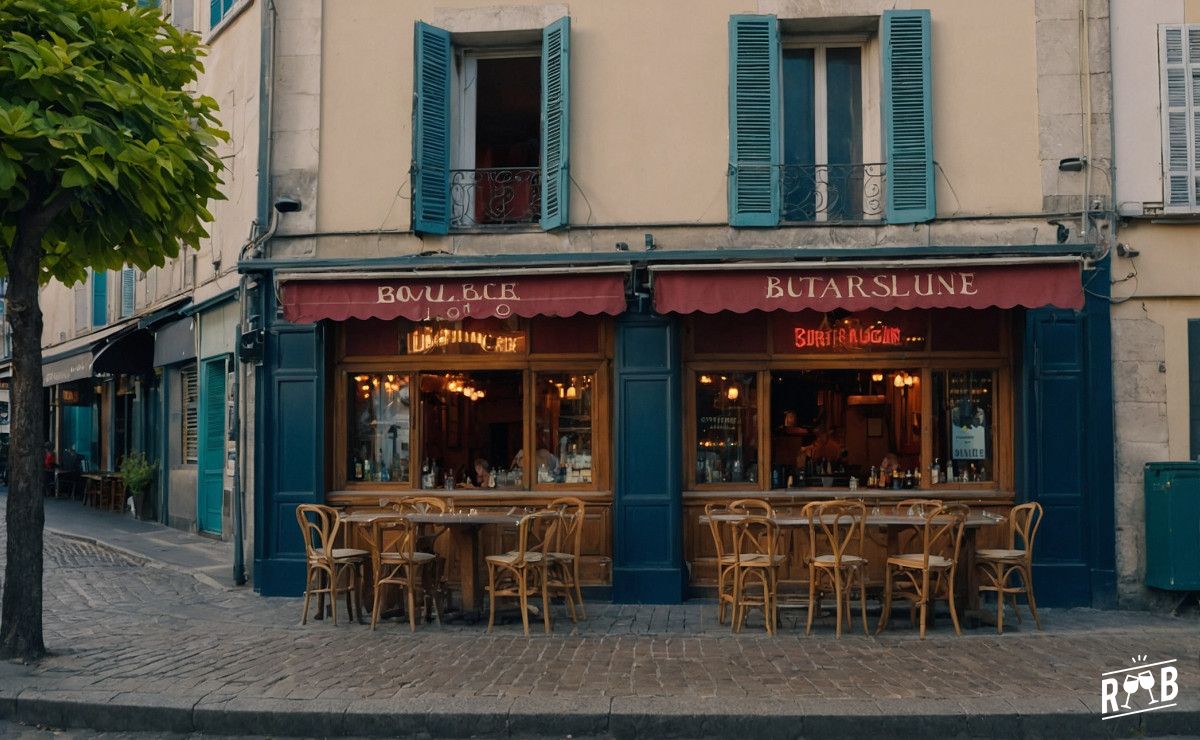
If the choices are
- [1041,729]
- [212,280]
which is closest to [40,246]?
[212,280]

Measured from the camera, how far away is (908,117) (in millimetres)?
9656

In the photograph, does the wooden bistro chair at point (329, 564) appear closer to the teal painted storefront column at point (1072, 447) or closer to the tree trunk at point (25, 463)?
the tree trunk at point (25, 463)

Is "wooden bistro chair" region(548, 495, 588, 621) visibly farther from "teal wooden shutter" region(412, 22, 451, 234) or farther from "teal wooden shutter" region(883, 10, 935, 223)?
"teal wooden shutter" region(883, 10, 935, 223)

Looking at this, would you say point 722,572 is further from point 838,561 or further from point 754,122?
point 754,122

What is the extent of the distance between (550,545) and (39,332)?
4.46 metres

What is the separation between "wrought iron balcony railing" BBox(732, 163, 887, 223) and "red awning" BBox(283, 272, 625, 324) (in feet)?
6.05

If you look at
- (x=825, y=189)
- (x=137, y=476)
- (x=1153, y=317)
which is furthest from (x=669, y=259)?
(x=137, y=476)

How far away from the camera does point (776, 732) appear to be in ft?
19.5

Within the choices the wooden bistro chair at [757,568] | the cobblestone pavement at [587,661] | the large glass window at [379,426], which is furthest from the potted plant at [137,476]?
the wooden bistro chair at [757,568]

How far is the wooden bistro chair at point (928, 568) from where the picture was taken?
26.1 ft

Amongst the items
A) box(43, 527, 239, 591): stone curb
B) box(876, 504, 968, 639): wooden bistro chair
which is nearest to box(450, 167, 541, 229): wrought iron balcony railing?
box(43, 527, 239, 591): stone curb

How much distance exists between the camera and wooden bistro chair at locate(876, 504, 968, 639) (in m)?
7.97

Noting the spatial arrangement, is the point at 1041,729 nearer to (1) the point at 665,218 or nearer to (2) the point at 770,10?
(1) the point at 665,218

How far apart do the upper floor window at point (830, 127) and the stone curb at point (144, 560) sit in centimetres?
640
